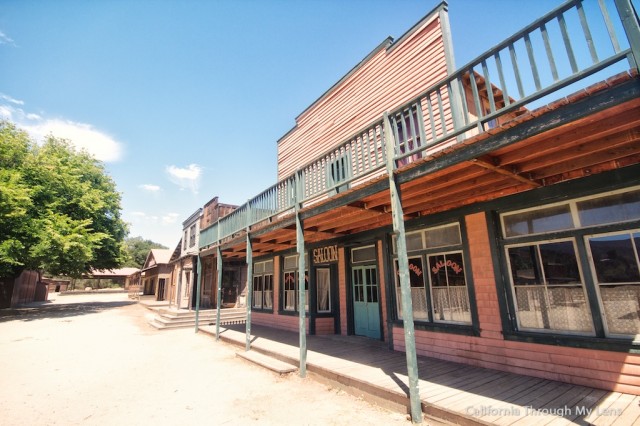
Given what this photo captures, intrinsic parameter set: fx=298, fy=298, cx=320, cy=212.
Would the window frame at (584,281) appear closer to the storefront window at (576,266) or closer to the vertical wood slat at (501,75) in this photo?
the storefront window at (576,266)

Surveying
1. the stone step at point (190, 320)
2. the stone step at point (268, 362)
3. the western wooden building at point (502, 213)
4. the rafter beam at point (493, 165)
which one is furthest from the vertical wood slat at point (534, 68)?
the stone step at point (190, 320)

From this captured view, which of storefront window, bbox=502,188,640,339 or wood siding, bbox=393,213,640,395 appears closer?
wood siding, bbox=393,213,640,395

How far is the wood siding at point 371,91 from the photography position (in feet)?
25.2

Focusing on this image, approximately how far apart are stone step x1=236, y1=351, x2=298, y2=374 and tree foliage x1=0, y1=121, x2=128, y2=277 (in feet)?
49.6

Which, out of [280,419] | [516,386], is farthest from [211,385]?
[516,386]

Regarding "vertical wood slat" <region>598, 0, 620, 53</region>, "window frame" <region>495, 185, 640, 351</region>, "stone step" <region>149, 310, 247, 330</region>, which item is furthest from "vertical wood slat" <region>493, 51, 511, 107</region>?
"stone step" <region>149, 310, 247, 330</region>

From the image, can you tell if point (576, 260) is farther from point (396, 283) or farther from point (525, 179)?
point (396, 283)

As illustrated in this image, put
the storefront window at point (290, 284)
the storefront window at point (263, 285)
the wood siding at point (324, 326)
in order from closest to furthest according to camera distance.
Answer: the wood siding at point (324, 326) < the storefront window at point (290, 284) < the storefront window at point (263, 285)

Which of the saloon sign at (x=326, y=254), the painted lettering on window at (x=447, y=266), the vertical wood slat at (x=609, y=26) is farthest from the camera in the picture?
the saloon sign at (x=326, y=254)

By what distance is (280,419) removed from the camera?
4465 mm

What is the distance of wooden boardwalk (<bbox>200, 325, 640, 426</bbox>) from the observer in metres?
3.48

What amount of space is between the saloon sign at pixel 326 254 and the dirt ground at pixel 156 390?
3.95 m

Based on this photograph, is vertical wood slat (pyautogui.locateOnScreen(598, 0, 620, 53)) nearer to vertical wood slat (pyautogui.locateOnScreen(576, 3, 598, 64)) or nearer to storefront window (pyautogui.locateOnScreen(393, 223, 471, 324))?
vertical wood slat (pyautogui.locateOnScreen(576, 3, 598, 64))

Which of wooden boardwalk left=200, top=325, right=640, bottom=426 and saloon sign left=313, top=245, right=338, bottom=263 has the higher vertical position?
saloon sign left=313, top=245, right=338, bottom=263
